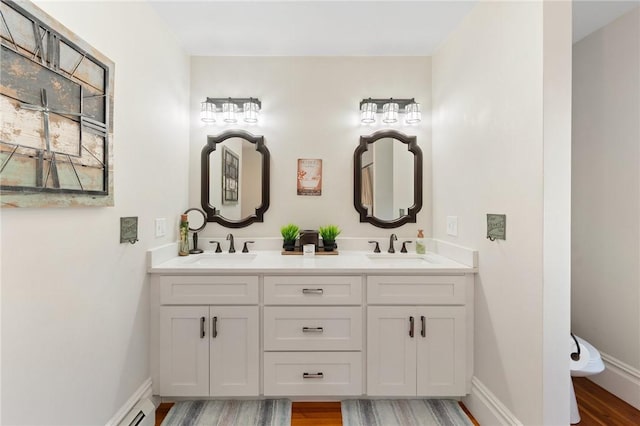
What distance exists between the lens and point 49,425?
1.12 m

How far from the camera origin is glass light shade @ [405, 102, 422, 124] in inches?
92.6

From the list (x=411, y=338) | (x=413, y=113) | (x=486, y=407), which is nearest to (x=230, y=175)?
(x=413, y=113)

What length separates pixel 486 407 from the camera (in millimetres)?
1670

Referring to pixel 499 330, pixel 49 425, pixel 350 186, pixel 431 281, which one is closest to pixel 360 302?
pixel 431 281

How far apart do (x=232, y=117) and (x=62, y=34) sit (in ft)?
4.05

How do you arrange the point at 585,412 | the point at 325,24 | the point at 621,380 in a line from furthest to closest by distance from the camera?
the point at 325,24, the point at 621,380, the point at 585,412

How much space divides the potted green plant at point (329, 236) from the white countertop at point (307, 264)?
96mm

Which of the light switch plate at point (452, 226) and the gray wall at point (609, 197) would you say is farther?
the light switch plate at point (452, 226)

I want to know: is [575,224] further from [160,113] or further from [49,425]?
[49,425]

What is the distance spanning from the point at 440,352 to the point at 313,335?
2.55ft

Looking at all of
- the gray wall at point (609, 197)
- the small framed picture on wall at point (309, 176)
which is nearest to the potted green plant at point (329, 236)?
the small framed picture on wall at point (309, 176)

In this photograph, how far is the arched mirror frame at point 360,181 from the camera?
2408 millimetres

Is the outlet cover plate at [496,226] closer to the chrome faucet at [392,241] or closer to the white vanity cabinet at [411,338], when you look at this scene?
the white vanity cabinet at [411,338]

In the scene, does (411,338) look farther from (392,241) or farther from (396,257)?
(392,241)
